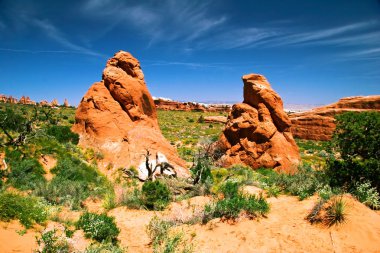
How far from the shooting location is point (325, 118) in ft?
122

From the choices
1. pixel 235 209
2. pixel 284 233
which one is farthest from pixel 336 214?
pixel 235 209

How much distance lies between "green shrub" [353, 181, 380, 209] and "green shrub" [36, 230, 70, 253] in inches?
371

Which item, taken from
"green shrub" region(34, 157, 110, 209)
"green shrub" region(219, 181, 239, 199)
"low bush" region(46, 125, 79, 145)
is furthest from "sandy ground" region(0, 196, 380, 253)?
"low bush" region(46, 125, 79, 145)

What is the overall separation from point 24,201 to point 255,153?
13.9 m

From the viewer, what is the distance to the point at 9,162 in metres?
12.9

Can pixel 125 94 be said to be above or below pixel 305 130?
above

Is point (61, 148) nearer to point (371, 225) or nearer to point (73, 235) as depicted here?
point (73, 235)

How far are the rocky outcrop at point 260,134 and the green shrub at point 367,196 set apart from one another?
7.67 m

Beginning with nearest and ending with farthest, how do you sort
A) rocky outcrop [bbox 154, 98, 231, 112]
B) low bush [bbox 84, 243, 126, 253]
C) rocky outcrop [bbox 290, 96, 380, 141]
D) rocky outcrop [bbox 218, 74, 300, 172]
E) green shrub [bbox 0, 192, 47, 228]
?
1. low bush [bbox 84, 243, 126, 253]
2. green shrub [bbox 0, 192, 47, 228]
3. rocky outcrop [bbox 218, 74, 300, 172]
4. rocky outcrop [bbox 290, 96, 380, 141]
5. rocky outcrop [bbox 154, 98, 231, 112]

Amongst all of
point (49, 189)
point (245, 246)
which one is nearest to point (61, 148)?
point (49, 189)

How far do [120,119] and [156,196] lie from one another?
7790mm

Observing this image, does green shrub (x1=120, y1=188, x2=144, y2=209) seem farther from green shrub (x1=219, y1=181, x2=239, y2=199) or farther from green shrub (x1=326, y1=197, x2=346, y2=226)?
green shrub (x1=326, y1=197, x2=346, y2=226)

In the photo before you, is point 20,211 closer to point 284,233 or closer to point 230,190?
point 230,190

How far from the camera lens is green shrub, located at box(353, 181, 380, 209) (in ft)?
30.3
